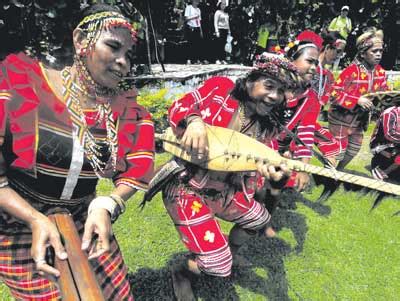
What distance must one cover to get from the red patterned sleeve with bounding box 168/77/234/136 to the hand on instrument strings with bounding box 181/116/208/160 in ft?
0.35

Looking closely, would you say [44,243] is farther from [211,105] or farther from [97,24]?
[211,105]

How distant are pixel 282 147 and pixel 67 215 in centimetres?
330

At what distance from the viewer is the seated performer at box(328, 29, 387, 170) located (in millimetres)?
5211

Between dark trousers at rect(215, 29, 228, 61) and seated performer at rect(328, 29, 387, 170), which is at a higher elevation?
seated performer at rect(328, 29, 387, 170)

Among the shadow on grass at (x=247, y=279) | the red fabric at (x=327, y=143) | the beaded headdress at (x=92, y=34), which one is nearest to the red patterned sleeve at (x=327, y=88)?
the red fabric at (x=327, y=143)

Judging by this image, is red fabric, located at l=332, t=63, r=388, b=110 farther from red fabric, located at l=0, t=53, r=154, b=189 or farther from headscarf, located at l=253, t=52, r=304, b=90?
red fabric, located at l=0, t=53, r=154, b=189

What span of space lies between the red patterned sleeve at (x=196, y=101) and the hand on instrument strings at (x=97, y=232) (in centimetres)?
114

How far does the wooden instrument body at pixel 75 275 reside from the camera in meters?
1.33

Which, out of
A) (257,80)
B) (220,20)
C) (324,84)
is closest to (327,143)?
(324,84)

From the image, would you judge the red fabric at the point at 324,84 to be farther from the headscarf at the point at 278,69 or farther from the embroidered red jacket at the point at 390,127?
the headscarf at the point at 278,69

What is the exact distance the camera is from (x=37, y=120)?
173 cm

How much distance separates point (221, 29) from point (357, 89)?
668 centimetres

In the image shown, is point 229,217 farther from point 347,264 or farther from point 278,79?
point 347,264

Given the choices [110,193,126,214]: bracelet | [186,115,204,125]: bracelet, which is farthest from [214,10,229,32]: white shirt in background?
[110,193,126,214]: bracelet
